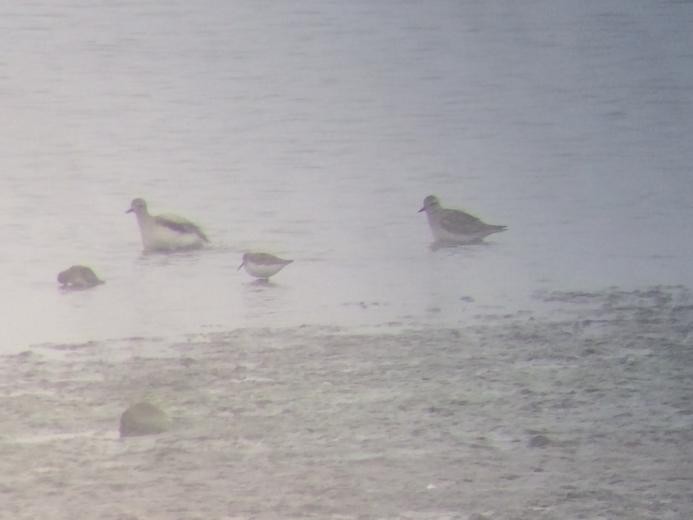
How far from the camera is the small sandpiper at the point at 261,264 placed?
3.47m

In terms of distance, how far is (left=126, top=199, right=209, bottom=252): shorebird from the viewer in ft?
11.5

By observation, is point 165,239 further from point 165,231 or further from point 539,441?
point 539,441

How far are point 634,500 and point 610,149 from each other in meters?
1.30

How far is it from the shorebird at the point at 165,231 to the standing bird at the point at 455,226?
0.49m

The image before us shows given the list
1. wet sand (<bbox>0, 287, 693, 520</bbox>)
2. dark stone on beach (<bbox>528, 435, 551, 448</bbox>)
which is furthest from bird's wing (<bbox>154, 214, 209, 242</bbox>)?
dark stone on beach (<bbox>528, 435, 551, 448</bbox>)

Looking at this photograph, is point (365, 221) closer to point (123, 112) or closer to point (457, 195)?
point (457, 195)

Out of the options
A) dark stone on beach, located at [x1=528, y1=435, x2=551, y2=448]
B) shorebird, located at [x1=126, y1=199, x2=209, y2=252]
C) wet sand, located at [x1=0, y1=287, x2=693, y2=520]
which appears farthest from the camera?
shorebird, located at [x1=126, y1=199, x2=209, y2=252]

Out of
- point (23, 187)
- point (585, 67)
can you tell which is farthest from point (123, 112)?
point (585, 67)

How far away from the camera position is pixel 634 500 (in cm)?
251

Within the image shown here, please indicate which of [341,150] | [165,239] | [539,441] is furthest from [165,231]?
[539,441]

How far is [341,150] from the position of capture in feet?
11.6

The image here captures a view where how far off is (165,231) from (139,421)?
0.87 meters

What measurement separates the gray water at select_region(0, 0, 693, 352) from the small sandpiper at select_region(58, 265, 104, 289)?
0.02m

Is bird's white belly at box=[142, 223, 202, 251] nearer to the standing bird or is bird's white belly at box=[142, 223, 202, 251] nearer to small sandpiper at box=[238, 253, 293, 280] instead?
small sandpiper at box=[238, 253, 293, 280]
